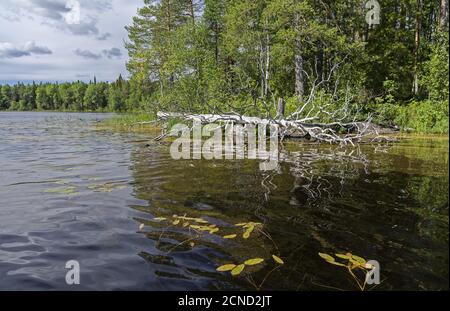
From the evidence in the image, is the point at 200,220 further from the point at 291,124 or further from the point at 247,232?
the point at 291,124

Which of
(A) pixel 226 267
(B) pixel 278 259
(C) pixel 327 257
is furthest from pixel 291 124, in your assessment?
(A) pixel 226 267

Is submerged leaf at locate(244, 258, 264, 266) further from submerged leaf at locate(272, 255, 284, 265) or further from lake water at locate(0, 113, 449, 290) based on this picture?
submerged leaf at locate(272, 255, 284, 265)

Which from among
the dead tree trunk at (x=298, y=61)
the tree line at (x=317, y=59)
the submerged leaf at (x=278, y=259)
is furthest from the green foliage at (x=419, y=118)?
the submerged leaf at (x=278, y=259)

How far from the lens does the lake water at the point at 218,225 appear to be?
388cm

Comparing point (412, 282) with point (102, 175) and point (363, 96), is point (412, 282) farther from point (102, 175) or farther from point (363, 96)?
point (363, 96)

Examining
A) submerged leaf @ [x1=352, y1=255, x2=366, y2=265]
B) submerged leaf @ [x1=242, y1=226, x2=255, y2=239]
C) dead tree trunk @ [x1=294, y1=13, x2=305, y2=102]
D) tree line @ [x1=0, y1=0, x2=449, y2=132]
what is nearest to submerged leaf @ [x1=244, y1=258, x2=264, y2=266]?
submerged leaf @ [x1=242, y1=226, x2=255, y2=239]

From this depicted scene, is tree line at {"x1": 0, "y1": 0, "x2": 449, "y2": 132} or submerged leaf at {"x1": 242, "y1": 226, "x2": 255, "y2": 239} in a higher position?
tree line at {"x1": 0, "y1": 0, "x2": 449, "y2": 132}

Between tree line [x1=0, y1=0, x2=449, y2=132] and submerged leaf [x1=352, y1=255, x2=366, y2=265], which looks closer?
submerged leaf [x1=352, y1=255, x2=366, y2=265]

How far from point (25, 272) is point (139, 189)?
3838mm

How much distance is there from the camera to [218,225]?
550cm

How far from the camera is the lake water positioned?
12.7 ft

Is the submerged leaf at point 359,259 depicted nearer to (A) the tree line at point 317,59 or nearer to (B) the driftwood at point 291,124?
(B) the driftwood at point 291,124

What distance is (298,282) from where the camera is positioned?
3725mm
